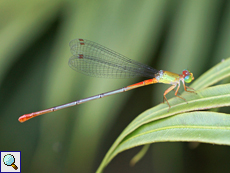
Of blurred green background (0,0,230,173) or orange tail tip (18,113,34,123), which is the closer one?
blurred green background (0,0,230,173)

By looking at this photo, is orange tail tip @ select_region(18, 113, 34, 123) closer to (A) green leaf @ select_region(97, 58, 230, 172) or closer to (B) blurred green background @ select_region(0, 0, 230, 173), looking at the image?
(B) blurred green background @ select_region(0, 0, 230, 173)

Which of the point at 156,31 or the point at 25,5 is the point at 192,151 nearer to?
the point at 156,31

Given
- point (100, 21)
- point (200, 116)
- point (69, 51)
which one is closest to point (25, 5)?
point (69, 51)

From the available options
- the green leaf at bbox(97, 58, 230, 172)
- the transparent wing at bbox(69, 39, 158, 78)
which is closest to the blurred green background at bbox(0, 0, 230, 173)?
the transparent wing at bbox(69, 39, 158, 78)

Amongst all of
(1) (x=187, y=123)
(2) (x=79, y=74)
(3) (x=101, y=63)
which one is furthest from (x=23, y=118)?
(1) (x=187, y=123)

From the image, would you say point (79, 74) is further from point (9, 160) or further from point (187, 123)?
point (187, 123)
